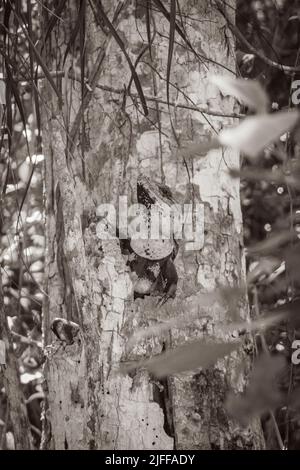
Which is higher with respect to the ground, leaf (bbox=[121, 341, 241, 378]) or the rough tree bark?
the rough tree bark

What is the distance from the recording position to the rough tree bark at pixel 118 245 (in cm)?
116

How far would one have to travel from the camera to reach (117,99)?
4.06ft

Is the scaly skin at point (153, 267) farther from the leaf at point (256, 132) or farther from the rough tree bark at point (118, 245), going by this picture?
the leaf at point (256, 132)

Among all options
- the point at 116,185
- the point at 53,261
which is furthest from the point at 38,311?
the point at 116,185

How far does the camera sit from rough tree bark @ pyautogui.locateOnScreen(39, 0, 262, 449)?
1162 mm

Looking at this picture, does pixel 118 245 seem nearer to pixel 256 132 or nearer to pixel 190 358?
pixel 190 358

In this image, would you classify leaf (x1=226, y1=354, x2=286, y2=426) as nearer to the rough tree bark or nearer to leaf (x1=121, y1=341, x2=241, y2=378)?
leaf (x1=121, y1=341, x2=241, y2=378)

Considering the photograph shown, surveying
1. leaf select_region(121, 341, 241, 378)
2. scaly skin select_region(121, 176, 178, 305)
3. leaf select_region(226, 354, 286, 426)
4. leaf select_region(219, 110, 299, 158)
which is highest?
scaly skin select_region(121, 176, 178, 305)

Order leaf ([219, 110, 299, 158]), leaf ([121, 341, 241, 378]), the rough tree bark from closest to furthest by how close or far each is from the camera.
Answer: leaf ([219, 110, 299, 158])
leaf ([121, 341, 241, 378])
the rough tree bark

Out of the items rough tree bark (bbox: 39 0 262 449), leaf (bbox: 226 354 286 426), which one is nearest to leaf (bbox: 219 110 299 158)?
leaf (bbox: 226 354 286 426)

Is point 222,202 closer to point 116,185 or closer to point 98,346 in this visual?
point 116,185

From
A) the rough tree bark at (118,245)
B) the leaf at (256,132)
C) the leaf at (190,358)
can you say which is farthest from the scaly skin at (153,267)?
the leaf at (256,132)

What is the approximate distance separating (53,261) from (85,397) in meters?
0.28

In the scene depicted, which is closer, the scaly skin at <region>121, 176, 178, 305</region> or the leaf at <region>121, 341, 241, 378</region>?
the leaf at <region>121, 341, 241, 378</region>
